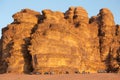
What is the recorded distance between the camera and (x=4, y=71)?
5388 centimetres

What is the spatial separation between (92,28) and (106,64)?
7695mm

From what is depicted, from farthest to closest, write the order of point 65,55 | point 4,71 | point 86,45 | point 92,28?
point 92,28 → point 86,45 → point 4,71 → point 65,55

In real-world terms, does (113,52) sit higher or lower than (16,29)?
lower

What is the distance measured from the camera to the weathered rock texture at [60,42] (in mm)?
49562

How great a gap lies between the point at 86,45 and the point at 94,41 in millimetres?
3056

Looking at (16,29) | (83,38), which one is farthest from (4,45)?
(83,38)

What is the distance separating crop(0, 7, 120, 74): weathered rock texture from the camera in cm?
4956

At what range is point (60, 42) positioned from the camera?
166 feet

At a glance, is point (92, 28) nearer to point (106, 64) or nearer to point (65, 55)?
point (106, 64)

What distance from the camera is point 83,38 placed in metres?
57.1

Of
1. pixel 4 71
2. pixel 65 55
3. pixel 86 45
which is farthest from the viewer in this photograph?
pixel 86 45

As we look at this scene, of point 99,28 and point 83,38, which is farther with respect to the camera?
point 99,28

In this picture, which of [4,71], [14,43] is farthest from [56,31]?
[4,71]

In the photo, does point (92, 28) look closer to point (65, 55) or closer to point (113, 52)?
point (113, 52)
